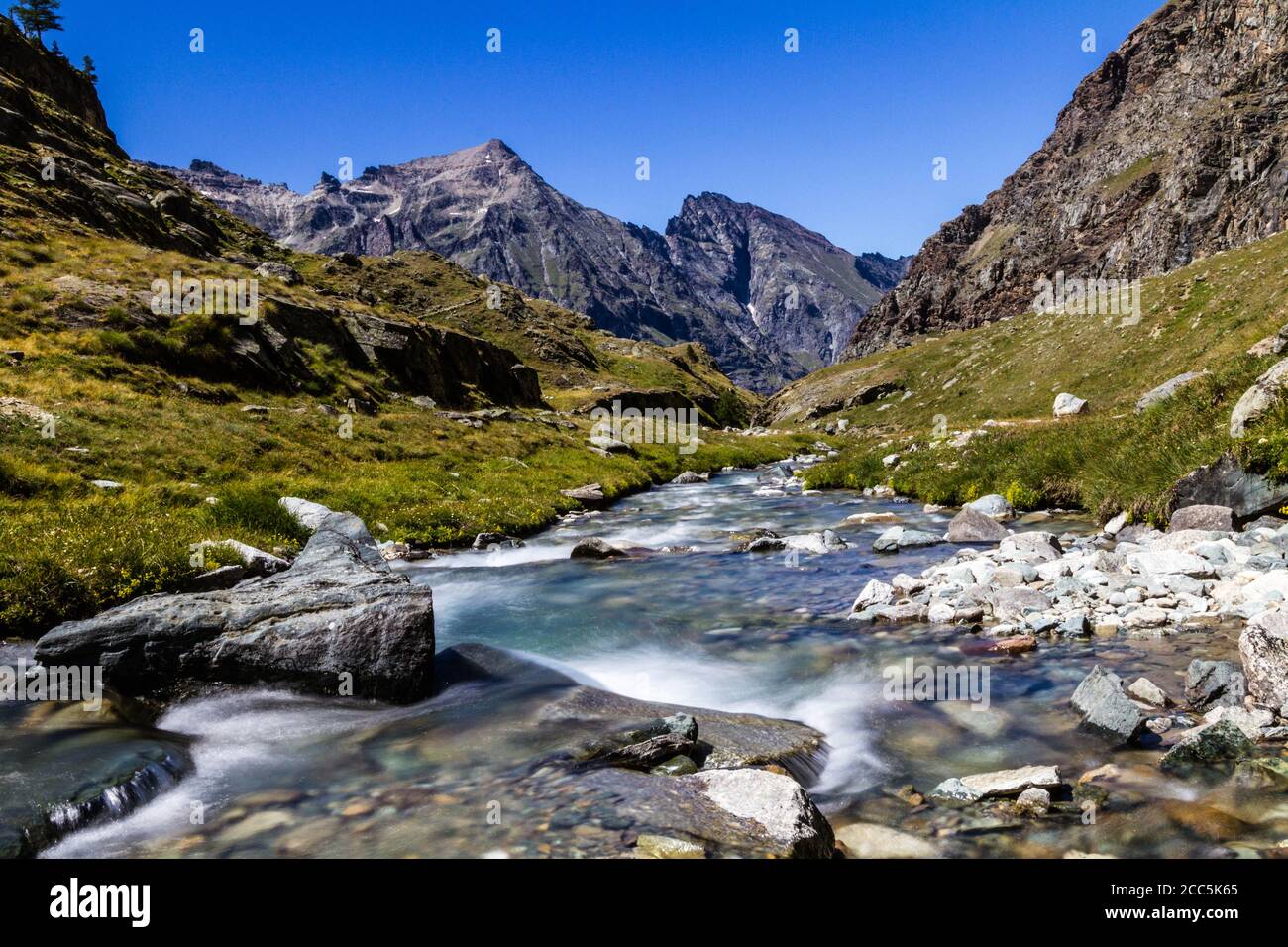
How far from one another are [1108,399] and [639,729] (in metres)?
43.7

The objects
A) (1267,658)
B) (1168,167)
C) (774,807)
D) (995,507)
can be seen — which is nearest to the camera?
(774,807)

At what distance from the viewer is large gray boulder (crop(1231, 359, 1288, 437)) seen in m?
12.7

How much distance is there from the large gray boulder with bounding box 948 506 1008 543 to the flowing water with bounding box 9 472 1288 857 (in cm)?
283

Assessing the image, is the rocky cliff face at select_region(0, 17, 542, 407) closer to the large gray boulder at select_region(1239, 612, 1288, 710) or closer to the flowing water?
the flowing water

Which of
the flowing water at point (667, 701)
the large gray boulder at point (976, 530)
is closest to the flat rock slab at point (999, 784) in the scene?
the flowing water at point (667, 701)

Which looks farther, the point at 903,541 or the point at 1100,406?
the point at 1100,406

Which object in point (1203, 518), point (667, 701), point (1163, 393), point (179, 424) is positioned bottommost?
point (667, 701)

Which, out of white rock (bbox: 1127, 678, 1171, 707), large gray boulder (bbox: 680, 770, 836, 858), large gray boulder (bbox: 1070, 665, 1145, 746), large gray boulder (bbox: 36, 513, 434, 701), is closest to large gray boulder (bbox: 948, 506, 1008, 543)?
white rock (bbox: 1127, 678, 1171, 707)

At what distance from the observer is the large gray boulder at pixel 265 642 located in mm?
8562

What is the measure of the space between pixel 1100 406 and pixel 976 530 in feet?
94.9

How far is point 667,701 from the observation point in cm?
948

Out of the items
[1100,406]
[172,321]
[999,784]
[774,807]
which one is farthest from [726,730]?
[1100,406]

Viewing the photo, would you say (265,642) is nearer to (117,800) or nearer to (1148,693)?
(117,800)
